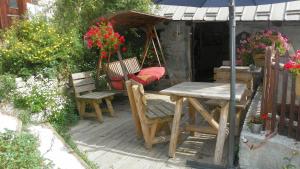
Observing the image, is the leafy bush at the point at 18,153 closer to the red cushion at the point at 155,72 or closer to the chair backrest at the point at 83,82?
the chair backrest at the point at 83,82

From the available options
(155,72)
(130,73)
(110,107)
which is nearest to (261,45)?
(155,72)

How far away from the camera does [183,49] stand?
9.23 m

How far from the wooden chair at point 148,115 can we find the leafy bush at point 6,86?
211 cm

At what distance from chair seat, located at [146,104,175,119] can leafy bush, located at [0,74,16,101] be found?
2376 mm

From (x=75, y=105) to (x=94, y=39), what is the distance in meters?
1.44

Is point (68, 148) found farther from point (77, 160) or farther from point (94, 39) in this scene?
point (94, 39)

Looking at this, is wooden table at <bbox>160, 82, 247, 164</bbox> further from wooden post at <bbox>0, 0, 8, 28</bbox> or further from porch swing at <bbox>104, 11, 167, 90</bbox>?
wooden post at <bbox>0, 0, 8, 28</bbox>

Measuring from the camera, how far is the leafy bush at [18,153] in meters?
3.20

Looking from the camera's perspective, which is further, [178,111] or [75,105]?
[75,105]

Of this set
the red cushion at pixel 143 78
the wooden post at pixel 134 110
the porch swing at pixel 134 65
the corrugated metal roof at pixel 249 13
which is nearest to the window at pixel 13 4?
the porch swing at pixel 134 65

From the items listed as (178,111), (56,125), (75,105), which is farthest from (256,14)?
(56,125)

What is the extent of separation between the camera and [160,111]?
5082 millimetres

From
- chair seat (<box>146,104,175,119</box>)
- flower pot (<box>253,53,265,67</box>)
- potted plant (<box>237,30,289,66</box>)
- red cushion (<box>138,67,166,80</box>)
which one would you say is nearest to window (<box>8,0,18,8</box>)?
red cushion (<box>138,67,166,80</box>)

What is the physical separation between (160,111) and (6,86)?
2666 millimetres
